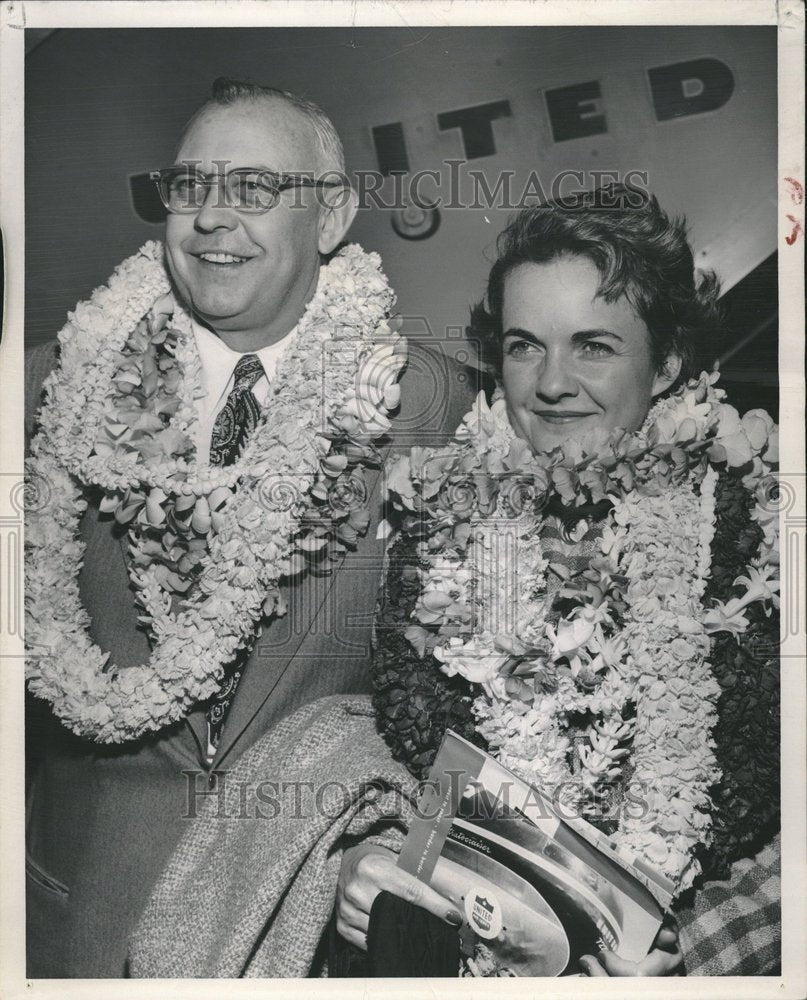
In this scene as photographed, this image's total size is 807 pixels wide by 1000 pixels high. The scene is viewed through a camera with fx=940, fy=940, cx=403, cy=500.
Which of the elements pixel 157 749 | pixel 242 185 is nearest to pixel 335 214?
pixel 242 185

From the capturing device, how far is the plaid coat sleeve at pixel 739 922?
1548 millimetres

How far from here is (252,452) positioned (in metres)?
1.55

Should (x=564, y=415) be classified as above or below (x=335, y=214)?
below

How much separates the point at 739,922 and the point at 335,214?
1345 millimetres

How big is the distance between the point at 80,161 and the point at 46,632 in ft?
2.58

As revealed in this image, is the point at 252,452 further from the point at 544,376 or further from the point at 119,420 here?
the point at 544,376

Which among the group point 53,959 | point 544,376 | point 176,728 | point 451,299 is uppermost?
point 451,299

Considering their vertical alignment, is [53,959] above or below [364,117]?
below

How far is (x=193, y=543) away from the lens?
1.55 metres

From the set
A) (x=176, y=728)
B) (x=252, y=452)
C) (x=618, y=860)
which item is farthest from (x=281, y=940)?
(x=252, y=452)

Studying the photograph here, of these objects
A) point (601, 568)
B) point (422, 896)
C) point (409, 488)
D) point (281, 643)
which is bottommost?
point (422, 896)

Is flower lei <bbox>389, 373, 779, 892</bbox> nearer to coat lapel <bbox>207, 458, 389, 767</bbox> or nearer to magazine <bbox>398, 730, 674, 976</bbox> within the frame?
magazine <bbox>398, 730, 674, 976</bbox>

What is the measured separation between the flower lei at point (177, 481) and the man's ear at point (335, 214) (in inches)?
1.2

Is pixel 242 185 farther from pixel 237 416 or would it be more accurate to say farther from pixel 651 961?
pixel 651 961
